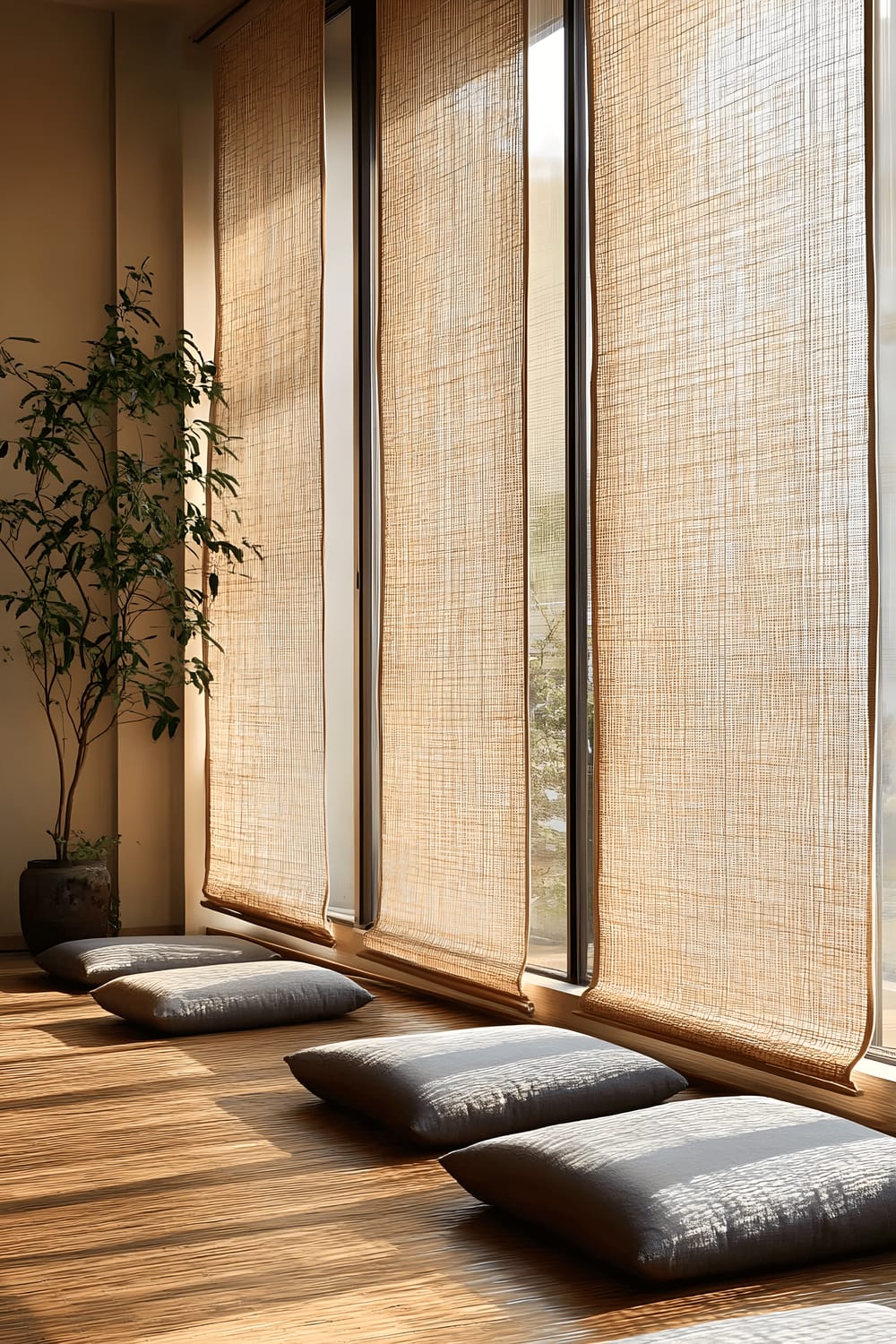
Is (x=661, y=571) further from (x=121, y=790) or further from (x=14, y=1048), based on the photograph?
(x=121, y=790)

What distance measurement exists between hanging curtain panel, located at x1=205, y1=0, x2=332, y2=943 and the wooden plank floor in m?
1.49

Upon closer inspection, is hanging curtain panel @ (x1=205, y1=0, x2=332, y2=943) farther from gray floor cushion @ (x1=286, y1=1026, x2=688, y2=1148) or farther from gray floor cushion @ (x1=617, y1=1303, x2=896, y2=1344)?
gray floor cushion @ (x1=617, y1=1303, x2=896, y2=1344)

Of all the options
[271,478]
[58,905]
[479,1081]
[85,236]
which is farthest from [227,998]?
[85,236]

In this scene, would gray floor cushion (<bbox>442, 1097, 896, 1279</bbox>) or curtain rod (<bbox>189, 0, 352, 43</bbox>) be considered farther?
curtain rod (<bbox>189, 0, 352, 43</bbox>)

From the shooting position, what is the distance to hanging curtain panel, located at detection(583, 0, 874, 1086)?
8.44 ft

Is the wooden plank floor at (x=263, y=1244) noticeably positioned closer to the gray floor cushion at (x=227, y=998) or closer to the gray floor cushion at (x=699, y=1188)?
the gray floor cushion at (x=699, y=1188)

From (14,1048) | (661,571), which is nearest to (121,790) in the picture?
A: (14,1048)

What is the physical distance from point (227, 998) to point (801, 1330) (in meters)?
2.17

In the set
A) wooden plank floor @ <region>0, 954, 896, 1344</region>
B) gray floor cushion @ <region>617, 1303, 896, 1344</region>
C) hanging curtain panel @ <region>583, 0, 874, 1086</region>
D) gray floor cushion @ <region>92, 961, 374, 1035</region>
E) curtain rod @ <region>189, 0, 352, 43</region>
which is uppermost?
curtain rod @ <region>189, 0, 352, 43</region>

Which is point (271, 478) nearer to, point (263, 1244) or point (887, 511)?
point (887, 511)

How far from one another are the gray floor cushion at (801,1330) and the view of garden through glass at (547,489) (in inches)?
72.1

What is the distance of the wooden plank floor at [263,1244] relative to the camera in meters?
1.88

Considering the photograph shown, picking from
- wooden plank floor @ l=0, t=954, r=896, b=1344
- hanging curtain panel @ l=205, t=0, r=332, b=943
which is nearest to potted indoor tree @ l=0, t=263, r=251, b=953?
hanging curtain panel @ l=205, t=0, r=332, b=943

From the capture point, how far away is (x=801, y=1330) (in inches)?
64.8
